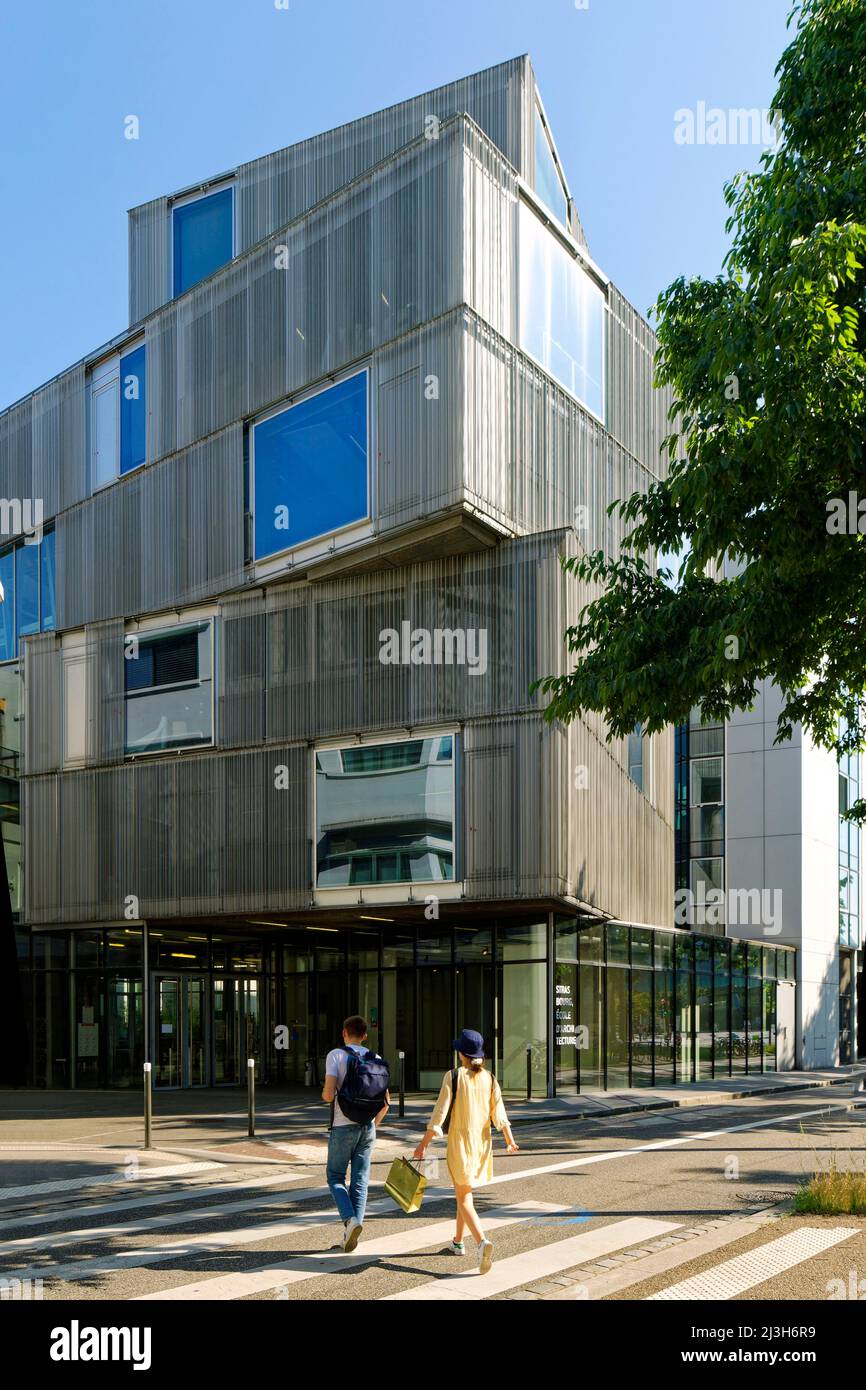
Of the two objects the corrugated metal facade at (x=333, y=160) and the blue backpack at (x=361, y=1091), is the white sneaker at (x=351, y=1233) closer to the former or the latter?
the blue backpack at (x=361, y=1091)

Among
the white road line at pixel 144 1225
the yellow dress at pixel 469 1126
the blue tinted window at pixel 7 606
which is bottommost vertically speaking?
the white road line at pixel 144 1225

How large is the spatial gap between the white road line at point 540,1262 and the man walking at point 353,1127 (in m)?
1.19

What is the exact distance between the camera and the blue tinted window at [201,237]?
106 feet

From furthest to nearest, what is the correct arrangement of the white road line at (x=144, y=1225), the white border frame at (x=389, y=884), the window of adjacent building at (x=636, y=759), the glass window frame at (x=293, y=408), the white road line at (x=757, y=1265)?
1. the window of adjacent building at (x=636, y=759)
2. the glass window frame at (x=293, y=408)
3. the white border frame at (x=389, y=884)
4. the white road line at (x=144, y=1225)
5. the white road line at (x=757, y=1265)

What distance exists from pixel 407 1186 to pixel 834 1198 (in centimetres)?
410

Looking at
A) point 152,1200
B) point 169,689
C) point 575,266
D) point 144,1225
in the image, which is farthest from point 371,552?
point 144,1225

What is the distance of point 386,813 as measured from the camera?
24.6 metres

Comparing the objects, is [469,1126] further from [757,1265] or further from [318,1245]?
[757,1265]

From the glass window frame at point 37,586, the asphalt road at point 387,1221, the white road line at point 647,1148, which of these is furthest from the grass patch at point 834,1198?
the glass window frame at point 37,586

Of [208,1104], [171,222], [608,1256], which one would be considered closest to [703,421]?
[608,1256]

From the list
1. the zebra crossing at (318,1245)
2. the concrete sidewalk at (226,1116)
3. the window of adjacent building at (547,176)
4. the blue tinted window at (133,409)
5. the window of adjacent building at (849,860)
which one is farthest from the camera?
the window of adjacent building at (849,860)

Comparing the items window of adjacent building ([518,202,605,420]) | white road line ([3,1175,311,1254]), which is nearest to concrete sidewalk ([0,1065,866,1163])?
white road line ([3,1175,311,1254])

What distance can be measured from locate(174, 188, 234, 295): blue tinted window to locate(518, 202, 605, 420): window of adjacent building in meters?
9.07
